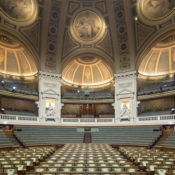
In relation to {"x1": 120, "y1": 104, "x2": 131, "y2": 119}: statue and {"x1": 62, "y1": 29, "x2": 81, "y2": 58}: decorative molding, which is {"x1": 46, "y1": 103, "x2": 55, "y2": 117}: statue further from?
{"x1": 120, "y1": 104, "x2": 131, "y2": 119}: statue

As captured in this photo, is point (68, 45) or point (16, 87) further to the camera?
point (16, 87)

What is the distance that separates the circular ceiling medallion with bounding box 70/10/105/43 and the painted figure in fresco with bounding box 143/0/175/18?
643cm

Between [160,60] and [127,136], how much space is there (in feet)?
51.4

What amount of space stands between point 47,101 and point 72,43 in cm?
1008

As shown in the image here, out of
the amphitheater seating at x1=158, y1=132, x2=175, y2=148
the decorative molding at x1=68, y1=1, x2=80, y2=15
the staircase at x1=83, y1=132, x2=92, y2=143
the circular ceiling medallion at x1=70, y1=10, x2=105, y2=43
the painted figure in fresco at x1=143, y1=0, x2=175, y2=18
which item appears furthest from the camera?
the circular ceiling medallion at x1=70, y1=10, x2=105, y2=43

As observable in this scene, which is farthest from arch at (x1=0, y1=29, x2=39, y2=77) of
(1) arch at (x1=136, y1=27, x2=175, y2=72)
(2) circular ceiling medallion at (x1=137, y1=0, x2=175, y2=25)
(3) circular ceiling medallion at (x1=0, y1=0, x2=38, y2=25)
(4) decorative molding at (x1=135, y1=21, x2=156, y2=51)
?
(2) circular ceiling medallion at (x1=137, y1=0, x2=175, y2=25)

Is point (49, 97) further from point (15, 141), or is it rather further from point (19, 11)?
point (19, 11)

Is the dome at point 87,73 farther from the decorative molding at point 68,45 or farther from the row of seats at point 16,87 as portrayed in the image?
the row of seats at point 16,87

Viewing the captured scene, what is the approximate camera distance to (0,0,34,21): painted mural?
20141 mm

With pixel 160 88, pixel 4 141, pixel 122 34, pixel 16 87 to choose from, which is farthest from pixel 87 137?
pixel 122 34

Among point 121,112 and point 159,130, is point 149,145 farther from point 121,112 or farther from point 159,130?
point 121,112

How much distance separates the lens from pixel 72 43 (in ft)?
88.3

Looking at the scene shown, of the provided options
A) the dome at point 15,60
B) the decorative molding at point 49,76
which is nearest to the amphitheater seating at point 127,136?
the decorative molding at point 49,76

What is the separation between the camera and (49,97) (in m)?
25.2
